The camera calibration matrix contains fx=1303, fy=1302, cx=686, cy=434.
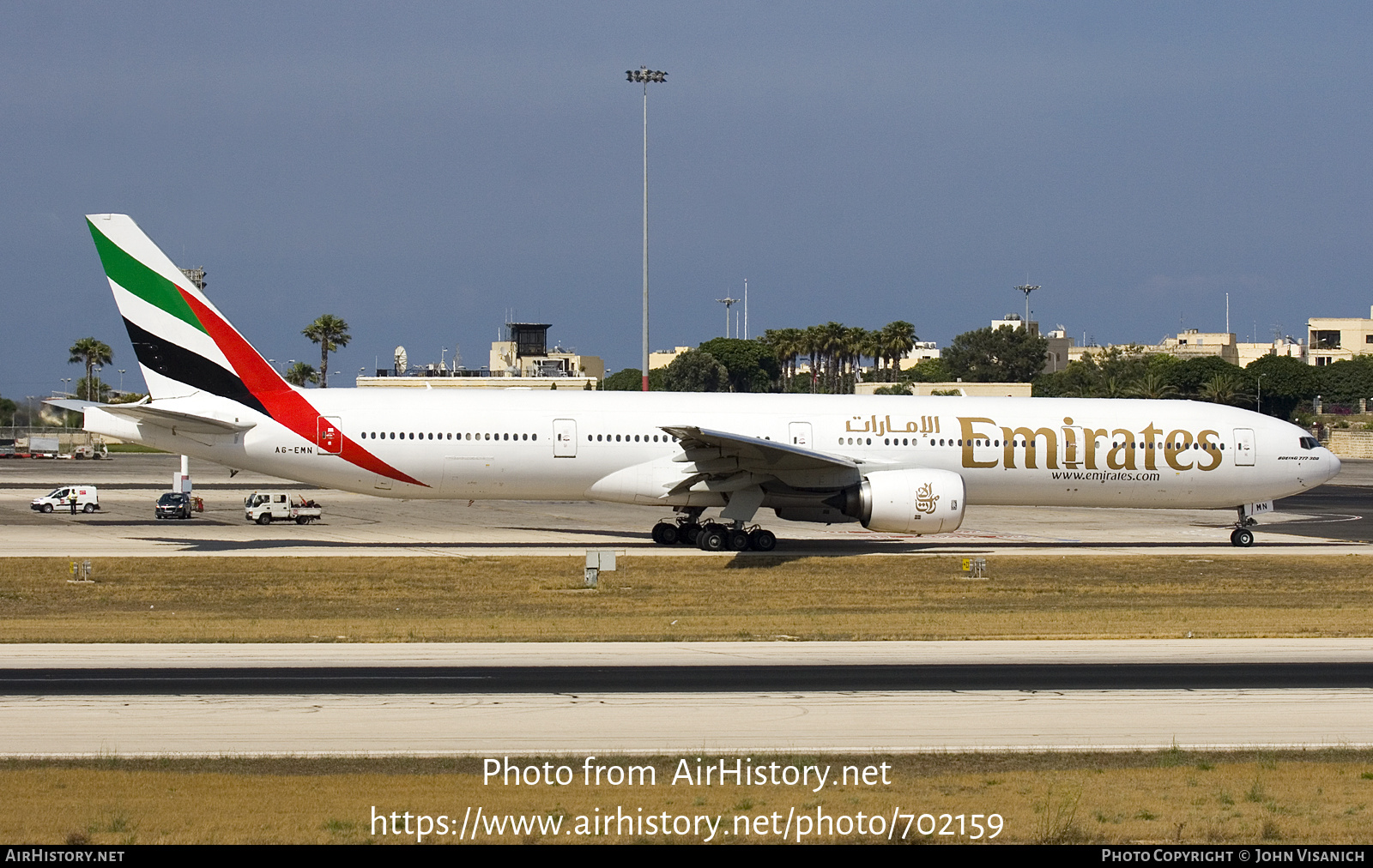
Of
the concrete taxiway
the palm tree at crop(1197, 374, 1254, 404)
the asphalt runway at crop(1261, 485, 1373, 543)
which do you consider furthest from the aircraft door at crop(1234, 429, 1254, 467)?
the palm tree at crop(1197, 374, 1254, 404)

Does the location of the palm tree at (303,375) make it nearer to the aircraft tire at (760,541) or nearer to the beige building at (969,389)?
the beige building at (969,389)

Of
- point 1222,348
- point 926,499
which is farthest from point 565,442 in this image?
point 1222,348

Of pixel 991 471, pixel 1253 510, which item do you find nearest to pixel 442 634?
pixel 991 471

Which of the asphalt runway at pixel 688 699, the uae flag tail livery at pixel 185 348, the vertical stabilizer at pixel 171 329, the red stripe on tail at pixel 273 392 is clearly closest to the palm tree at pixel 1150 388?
the red stripe on tail at pixel 273 392

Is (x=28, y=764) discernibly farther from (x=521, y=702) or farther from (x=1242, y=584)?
(x=1242, y=584)

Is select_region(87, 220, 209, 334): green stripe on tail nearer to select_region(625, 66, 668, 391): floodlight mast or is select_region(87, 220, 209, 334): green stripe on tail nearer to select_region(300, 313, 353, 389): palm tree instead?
select_region(625, 66, 668, 391): floodlight mast

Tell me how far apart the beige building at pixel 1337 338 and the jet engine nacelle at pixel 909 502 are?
164 metres

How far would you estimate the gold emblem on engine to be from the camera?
1211 inches

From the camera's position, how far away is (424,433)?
32.8m

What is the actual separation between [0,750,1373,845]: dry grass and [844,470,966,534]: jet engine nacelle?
57.1 feet

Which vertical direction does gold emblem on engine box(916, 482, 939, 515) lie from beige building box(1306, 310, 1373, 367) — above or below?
below

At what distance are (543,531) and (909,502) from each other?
12.2 m

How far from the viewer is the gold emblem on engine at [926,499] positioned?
3075 centimetres

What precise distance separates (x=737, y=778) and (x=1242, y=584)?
20.4 m
